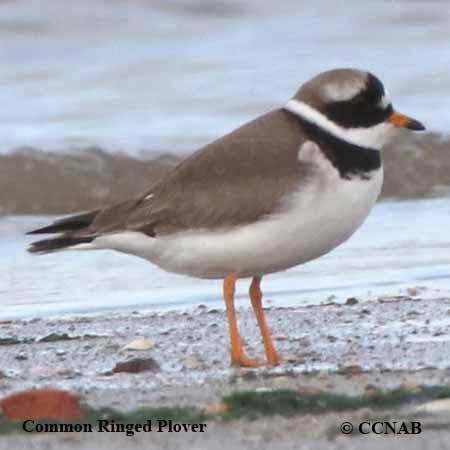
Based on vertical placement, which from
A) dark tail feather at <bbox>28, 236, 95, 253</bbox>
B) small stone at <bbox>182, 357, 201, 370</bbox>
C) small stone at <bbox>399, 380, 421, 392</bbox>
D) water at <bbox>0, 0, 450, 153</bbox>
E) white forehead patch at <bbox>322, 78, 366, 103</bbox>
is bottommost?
small stone at <bbox>182, 357, 201, 370</bbox>

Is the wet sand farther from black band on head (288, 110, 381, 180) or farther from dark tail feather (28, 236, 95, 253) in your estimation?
black band on head (288, 110, 381, 180)

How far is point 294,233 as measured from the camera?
17.3ft

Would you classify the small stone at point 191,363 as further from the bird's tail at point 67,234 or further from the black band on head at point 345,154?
the black band on head at point 345,154

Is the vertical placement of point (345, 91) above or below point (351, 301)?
above

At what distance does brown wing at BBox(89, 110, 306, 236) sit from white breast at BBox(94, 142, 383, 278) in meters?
0.05

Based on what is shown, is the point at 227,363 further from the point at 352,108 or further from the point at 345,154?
the point at 352,108

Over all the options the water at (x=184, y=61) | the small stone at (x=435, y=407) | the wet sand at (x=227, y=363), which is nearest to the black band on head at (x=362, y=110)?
the wet sand at (x=227, y=363)

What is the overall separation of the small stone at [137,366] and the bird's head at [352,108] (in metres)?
0.99

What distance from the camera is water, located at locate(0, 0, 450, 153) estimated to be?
448 inches

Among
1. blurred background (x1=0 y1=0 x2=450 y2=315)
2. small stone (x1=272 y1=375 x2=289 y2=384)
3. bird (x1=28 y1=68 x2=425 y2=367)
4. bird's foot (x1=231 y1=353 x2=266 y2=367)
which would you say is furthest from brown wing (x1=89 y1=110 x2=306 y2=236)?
blurred background (x1=0 y1=0 x2=450 y2=315)

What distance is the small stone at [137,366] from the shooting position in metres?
5.23

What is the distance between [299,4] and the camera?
48.8 ft

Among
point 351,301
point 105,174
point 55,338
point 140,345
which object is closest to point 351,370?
point 140,345

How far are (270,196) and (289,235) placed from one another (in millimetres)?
161
